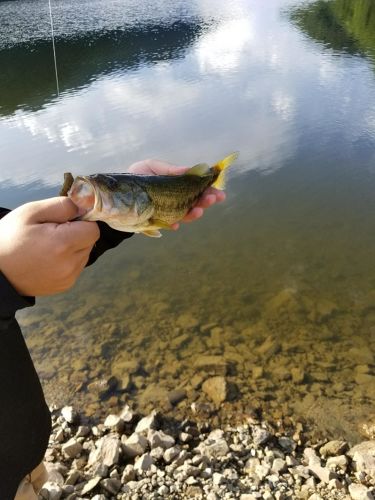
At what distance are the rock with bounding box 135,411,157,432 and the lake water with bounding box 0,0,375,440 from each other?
0.35 meters

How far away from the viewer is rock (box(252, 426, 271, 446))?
5359 millimetres

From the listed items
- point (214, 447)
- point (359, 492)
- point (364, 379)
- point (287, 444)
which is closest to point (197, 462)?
point (214, 447)

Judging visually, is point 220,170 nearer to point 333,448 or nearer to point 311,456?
point 311,456

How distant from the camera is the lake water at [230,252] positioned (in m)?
6.64

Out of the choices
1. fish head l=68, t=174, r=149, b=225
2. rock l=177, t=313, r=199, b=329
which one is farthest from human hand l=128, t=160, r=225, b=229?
rock l=177, t=313, r=199, b=329

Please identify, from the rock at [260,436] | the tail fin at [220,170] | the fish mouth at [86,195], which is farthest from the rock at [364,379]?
the fish mouth at [86,195]

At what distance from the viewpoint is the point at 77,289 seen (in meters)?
9.07

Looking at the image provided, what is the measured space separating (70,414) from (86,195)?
464 centimetres

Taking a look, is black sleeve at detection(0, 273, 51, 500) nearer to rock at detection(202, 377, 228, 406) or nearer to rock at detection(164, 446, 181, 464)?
rock at detection(164, 446, 181, 464)

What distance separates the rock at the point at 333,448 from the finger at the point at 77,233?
4612 mm

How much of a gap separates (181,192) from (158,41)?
36683 mm

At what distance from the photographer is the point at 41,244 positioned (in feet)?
6.40

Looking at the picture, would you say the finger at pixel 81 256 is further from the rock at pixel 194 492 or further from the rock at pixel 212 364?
the rock at pixel 212 364

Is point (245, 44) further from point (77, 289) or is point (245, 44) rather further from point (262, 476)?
point (262, 476)
